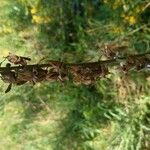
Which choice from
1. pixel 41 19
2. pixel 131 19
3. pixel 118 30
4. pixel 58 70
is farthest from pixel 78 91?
pixel 58 70

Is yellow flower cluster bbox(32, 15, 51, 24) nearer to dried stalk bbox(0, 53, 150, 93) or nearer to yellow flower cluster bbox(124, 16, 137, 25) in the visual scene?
yellow flower cluster bbox(124, 16, 137, 25)

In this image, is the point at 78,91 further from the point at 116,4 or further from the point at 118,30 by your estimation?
the point at 116,4

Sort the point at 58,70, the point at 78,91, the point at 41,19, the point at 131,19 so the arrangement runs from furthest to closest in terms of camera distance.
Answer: the point at 41,19 → the point at 78,91 → the point at 131,19 → the point at 58,70

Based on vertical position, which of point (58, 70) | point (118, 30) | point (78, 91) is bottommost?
point (58, 70)

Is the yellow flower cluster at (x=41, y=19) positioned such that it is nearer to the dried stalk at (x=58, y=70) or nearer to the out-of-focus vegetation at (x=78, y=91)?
the out-of-focus vegetation at (x=78, y=91)

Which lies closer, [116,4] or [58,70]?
Answer: [58,70]

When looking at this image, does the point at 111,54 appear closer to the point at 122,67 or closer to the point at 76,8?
the point at 122,67

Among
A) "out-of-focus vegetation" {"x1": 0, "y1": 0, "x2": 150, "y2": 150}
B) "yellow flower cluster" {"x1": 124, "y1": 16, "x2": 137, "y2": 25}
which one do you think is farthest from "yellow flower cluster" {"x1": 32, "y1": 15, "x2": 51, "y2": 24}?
"yellow flower cluster" {"x1": 124, "y1": 16, "x2": 137, "y2": 25}

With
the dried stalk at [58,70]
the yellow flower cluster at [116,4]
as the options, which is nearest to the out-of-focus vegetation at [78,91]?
the yellow flower cluster at [116,4]

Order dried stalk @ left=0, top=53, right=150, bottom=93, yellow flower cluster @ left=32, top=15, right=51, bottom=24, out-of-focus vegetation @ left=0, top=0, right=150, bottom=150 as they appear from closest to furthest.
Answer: dried stalk @ left=0, top=53, right=150, bottom=93
out-of-focus vegetation @ left=0, top=0, right=150, bottom=150
yellow flower cluster @ left=32, top=15, right=51, bottom=24
